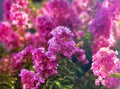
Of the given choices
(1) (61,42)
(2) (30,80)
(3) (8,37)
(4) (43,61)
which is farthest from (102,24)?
(3) (8,37)

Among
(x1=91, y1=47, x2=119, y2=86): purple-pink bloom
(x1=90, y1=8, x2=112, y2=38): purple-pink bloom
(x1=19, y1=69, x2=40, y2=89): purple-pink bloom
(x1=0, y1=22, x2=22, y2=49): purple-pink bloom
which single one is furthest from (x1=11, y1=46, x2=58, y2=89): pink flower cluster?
(x1=0, y1=22, x2=22, y2=49): purple-pink bloom

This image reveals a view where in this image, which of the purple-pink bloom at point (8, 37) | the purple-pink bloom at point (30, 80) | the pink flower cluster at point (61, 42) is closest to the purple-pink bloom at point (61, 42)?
the pink flower cluster at point (61, 42)

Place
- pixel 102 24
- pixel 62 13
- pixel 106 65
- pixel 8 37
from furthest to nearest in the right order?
pixel 8 37 < pixel 62 13 < pixel 102 24 < pixel 106 65

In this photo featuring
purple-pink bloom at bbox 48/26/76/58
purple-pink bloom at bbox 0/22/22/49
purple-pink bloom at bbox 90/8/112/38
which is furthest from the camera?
purple-pink bloom at bbox 0/22/22/49

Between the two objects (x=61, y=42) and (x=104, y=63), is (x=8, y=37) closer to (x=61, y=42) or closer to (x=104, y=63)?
(x=61, y=42)

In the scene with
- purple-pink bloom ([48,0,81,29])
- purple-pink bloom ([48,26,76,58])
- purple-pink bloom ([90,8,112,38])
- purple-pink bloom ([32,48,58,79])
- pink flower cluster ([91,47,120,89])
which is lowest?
pink flower cluster ([91,47,120,89])

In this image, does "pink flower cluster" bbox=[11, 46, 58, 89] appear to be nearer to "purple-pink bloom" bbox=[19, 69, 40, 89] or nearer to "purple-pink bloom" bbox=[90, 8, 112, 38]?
"purple-pink bloom" bbox=[19, 69, 40, 89]

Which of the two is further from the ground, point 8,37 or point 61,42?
point 8,37

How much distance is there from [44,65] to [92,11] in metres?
0.90

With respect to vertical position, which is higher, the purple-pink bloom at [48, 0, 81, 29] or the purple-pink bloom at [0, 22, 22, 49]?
the purple-pink bloom at [0, 22, 22, 49]

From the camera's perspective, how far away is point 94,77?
8.86 ft

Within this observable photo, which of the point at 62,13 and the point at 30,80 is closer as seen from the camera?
the point at 30,80

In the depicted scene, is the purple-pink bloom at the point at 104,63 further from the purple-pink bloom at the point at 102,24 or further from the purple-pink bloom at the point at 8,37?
the purple-pink bloom at the point at 8,37

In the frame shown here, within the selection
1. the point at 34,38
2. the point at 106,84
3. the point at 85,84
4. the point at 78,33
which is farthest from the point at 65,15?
the point at 106,84
